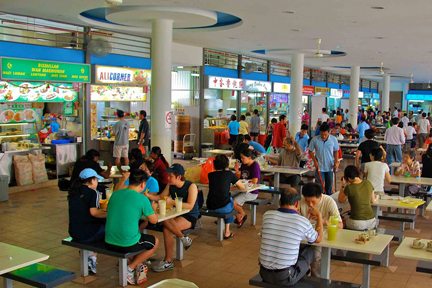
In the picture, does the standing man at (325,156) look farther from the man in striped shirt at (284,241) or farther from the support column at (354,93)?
the support column at (354,93)

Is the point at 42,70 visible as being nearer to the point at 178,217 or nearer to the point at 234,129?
the point at 178,217

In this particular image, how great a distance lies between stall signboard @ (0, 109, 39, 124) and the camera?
9.62 m

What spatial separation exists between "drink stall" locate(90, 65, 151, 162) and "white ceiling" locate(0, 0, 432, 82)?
139 cm

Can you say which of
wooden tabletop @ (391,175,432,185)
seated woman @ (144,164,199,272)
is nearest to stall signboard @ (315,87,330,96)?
wooden tabletop @ (391,175,432,185)

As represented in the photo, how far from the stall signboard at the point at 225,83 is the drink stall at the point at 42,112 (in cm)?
514

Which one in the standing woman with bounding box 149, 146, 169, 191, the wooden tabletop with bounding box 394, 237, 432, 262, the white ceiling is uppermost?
the white ceiling

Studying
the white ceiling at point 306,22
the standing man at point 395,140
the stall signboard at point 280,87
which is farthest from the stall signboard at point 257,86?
the standing man at point 395,140

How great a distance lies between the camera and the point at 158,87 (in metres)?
9.81

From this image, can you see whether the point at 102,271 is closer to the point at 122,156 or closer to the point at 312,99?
the point at 122,156

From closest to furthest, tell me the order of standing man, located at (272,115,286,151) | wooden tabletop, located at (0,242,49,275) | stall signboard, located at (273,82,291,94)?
wooden tabletop, located at (0,242,49,275), standing man, located at (272,115,286,151), stall signboard, located at (273,82,291,94)

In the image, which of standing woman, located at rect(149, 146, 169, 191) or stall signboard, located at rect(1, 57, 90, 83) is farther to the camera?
stall signboard, located at rect(1, 57, 90, 83)

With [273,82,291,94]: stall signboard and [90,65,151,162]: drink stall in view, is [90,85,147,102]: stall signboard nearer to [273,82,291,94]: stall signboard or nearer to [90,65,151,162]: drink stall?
[90,65,151,162]: drink stall


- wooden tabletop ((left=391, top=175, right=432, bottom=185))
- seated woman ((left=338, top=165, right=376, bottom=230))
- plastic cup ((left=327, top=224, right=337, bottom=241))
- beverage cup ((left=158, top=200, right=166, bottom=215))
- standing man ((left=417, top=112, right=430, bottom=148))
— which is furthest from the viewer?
standing man ((left=417, top=112, right=430, bottom=148))

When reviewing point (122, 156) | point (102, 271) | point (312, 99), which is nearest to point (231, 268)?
point (102, 271)
